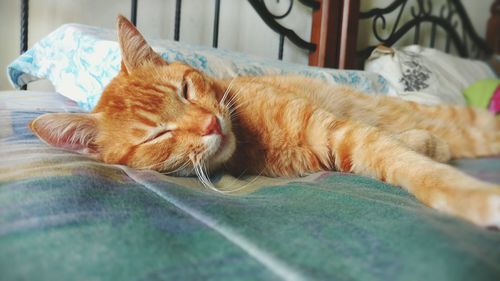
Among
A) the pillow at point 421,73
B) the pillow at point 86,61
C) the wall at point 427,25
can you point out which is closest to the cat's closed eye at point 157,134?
the pillow at point 86,61

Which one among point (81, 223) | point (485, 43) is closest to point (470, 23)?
point (485, 43)

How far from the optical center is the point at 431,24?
3.04m

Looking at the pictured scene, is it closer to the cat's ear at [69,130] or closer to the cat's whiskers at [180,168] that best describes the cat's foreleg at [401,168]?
the cat's whiskers at [180,168]

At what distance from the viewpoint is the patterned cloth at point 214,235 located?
1.15 feet

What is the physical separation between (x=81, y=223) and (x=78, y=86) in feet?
2.90

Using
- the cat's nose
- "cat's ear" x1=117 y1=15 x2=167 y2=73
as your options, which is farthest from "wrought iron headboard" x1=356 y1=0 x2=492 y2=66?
the cat's nose

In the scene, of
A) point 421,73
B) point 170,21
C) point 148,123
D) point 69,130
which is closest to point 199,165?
point 148,123

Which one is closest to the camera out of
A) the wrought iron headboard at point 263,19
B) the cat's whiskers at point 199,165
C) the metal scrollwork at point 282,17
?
the cat's whiskers at point 199,165

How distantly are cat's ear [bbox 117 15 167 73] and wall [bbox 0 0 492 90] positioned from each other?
735 mm

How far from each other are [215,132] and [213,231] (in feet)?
1.36

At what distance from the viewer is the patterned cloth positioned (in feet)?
1.15

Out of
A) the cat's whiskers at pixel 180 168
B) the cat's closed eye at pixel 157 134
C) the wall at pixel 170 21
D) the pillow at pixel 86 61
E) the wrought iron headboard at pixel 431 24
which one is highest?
the wrought iron headboard at pixel 431 24

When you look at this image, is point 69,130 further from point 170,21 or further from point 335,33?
point 335,33

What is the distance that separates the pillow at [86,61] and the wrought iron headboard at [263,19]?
0.14 metres
